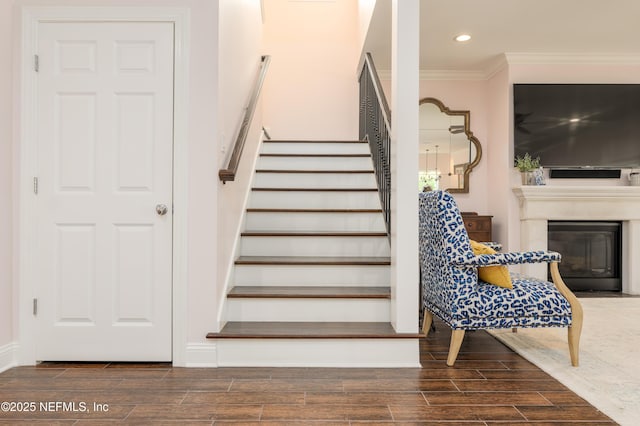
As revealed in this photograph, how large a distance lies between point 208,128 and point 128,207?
0.70 m

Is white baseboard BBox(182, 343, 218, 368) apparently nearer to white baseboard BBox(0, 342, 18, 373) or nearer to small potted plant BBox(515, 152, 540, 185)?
white baseboard BBox(0, 342, 18, 373)

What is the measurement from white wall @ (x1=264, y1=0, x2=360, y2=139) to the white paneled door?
11.5ft

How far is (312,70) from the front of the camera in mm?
6242

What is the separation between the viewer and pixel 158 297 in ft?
8.98

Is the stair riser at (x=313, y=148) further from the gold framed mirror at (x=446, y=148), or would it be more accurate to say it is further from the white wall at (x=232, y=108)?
the gold framed mirror at (x=446, y=148)

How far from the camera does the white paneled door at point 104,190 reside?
8.98 feet

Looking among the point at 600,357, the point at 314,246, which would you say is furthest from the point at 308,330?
the point at 600,357

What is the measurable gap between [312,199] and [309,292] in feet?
4.59

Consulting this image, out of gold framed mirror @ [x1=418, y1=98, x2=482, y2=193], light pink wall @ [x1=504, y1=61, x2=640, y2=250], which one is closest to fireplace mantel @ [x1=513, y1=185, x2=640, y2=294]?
light pink wall @ [x1=504, y1=61, x2=640, y2=250]

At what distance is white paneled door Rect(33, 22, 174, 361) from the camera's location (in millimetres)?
2738

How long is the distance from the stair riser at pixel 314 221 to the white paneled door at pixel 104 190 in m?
1.35

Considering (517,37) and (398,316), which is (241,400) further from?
(517,37)

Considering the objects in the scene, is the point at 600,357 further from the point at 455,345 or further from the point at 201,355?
the point at 201,355

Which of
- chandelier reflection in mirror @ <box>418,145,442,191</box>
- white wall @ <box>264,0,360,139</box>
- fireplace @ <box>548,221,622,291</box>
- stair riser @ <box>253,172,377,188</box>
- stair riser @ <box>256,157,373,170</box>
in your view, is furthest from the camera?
white wall @ <box>264,0,360,139</box>
